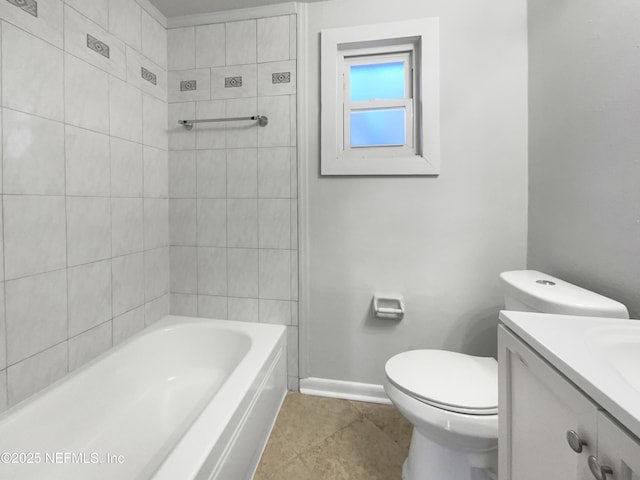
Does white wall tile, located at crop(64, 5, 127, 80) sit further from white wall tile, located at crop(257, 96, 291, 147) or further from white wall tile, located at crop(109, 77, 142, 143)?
white wall tile, located at crop(257, 96, 291, 147)

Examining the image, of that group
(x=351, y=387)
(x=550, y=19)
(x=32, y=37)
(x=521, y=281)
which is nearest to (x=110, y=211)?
(x=32, y=37)

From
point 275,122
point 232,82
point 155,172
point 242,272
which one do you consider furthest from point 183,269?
point 232,82

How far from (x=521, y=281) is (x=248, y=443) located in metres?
1.27

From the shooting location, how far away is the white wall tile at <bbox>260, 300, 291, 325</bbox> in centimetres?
171

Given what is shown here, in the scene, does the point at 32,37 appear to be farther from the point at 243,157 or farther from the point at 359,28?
the point at 359,28

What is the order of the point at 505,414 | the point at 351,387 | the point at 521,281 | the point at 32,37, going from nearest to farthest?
the point at 505,414
the point at 32,37
the point at 521,281
the point at 351,387

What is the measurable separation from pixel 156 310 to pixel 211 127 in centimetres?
115

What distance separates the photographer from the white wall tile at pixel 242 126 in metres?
1.67

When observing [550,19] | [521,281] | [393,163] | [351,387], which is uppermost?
[550,19]

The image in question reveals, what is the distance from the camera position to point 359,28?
154cm

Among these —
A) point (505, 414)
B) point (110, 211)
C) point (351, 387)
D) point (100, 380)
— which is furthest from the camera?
point (351, 387)

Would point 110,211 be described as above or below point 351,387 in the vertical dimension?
above

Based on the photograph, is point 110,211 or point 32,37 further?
point 110,211

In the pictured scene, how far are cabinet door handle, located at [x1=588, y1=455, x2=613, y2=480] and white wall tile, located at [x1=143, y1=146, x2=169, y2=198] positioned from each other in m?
1.94
